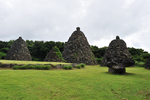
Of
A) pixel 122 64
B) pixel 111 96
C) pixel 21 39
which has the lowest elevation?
pixel 111 96

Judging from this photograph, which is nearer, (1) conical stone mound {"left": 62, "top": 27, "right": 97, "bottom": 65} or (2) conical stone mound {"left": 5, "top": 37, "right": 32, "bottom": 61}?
(1) conical stone mound {"left": 62, "top": 27, "right": 97, "bottom": 65}

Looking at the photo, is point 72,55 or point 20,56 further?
point 20,56

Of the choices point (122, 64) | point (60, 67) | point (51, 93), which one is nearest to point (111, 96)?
point (51, 93)

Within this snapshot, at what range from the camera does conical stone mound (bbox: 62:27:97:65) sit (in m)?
22.5

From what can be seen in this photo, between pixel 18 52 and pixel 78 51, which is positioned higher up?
pixel 78 51

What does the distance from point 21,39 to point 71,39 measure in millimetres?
12370

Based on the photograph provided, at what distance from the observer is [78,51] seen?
23.2 m

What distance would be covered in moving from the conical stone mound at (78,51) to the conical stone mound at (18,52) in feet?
31.6

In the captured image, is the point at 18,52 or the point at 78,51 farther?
the point at 18,52

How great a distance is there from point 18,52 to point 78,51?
45.8 ft

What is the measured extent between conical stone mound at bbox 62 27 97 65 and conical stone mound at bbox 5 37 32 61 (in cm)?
964

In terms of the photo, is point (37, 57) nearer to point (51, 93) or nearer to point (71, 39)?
point (71, 39)

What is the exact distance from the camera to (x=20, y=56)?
24.8 meters

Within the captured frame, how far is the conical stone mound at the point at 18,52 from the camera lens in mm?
24469
